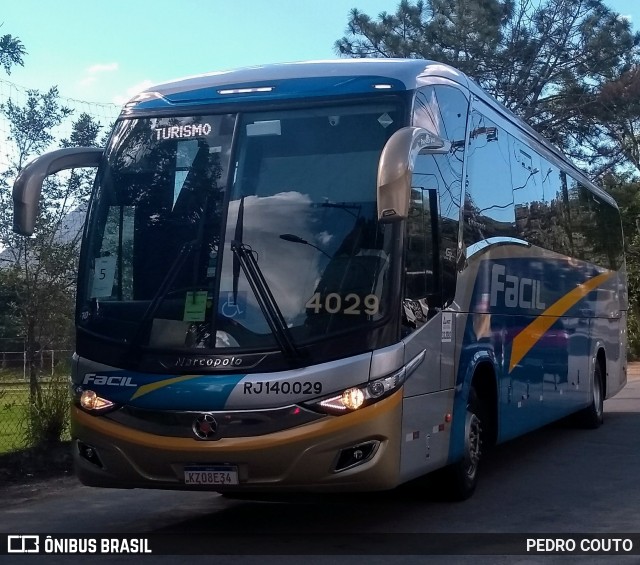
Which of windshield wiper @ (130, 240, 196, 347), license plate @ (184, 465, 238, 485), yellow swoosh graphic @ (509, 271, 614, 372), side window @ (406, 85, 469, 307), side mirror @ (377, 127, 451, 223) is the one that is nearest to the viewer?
side mirror @ (377, 127, 451, 223)

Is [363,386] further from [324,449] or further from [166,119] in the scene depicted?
→ [166,119]

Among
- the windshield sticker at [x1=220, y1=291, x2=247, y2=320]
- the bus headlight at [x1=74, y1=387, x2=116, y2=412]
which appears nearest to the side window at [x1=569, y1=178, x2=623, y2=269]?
the windshield sticker at [x1=220, y1=291, x2=247, y2=320]

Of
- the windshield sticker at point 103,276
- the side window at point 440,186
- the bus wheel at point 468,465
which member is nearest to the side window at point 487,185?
the side window at point 440,186

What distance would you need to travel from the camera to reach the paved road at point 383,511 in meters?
8.32

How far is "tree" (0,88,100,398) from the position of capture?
1191cm

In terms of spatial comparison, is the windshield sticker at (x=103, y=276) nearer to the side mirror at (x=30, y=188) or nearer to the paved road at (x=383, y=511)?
the side mirror at (x=30, y=188)

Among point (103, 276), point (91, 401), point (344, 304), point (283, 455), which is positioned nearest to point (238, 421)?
point (283, 455)

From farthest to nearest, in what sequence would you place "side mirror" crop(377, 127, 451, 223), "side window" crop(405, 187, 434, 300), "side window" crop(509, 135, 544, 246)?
1. "side window" crop(509, 135, 544, 246)
2. "side window" crop(405, 187, 434, 300)
3. "side mirror" crop(377, 127, 451, 223)

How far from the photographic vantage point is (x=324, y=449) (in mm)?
7211

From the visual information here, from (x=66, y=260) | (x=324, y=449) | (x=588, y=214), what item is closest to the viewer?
(x=324, y=449)

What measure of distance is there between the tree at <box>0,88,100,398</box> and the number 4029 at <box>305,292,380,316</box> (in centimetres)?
532

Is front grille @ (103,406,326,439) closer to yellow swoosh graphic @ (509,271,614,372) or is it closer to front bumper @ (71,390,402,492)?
front bumper @ (71,390,402,492)

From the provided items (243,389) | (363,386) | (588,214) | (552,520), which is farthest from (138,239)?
(588,214)

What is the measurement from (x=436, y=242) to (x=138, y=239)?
2.40 metres
